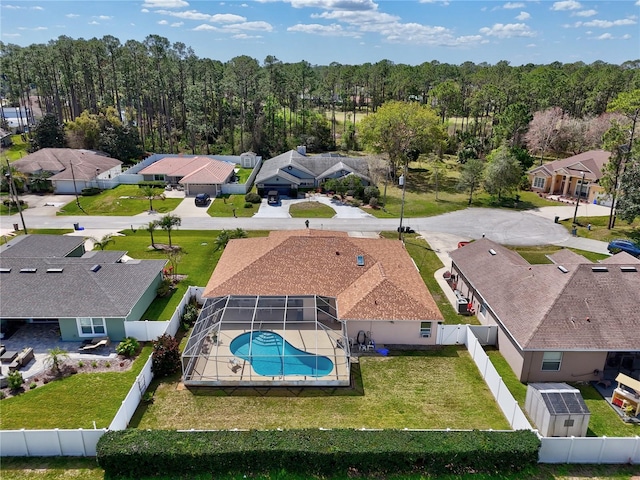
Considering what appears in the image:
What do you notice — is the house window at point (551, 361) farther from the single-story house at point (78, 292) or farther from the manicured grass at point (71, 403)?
the single-story house at point (78, 292)

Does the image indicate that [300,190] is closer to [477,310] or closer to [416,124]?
[416,124]

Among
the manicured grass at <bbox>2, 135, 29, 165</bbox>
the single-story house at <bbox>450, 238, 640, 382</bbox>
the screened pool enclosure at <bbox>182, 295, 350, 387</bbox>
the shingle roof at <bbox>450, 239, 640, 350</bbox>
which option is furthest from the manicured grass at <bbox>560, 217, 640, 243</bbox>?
the manicured grass at <bbox>2, 135, 29, 165</bbox>

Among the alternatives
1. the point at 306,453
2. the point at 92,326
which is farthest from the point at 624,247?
the point at 92,326

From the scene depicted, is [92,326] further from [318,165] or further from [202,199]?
[318,165]

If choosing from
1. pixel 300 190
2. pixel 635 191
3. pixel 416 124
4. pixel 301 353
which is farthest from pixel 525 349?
pixel 416 124

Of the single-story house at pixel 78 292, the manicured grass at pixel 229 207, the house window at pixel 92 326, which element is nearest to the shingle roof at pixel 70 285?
the single-story house at pixel 78 292

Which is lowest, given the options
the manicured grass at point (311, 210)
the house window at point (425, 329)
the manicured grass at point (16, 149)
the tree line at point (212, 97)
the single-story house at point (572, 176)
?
the house window at point (425, 329)

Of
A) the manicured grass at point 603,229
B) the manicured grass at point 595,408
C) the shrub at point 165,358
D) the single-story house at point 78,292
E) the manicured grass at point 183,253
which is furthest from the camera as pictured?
the manicured grass at point 603,229
